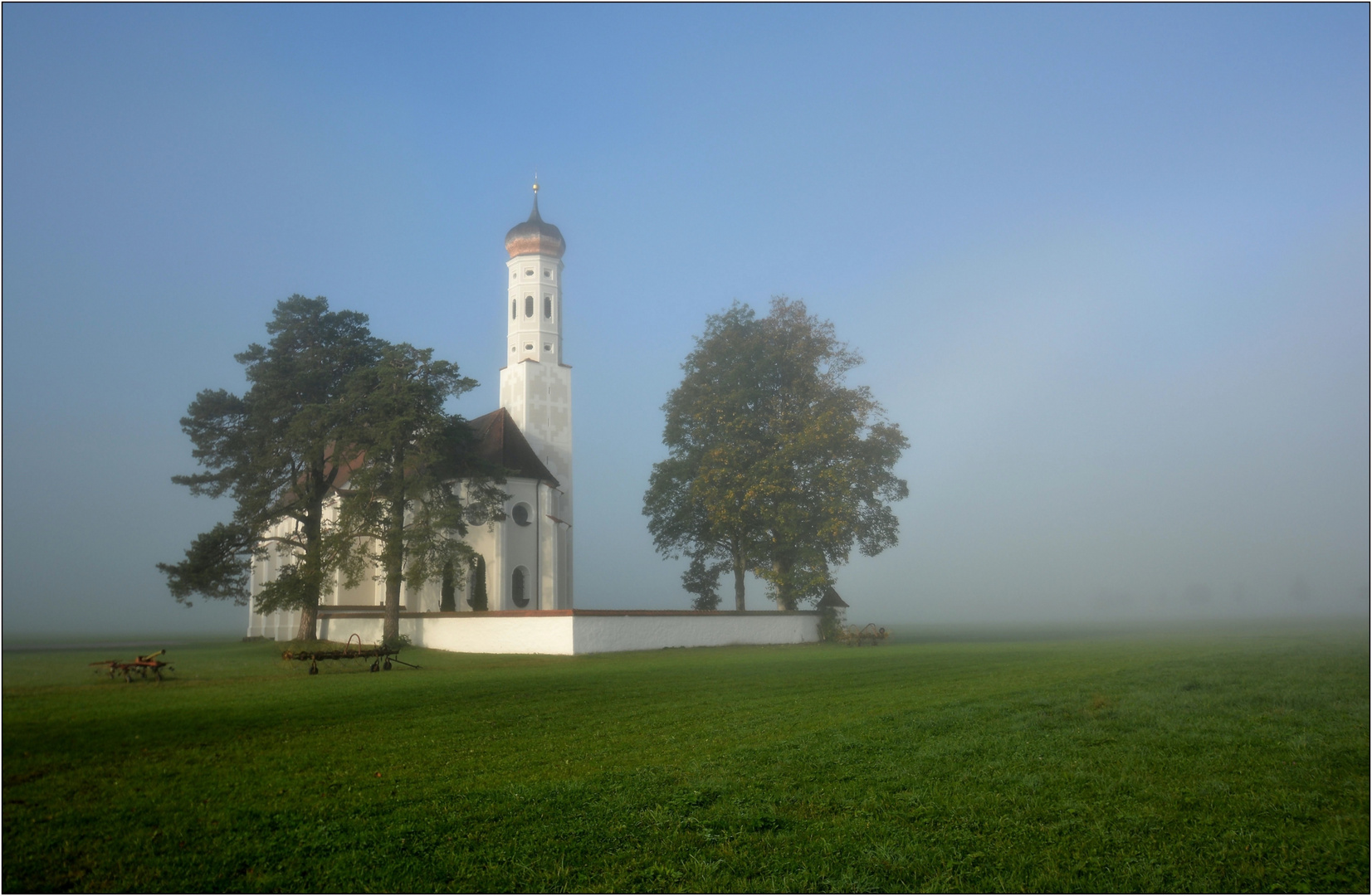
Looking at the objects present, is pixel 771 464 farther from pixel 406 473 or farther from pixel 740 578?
pixel 406 473

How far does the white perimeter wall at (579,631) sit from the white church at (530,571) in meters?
0.04

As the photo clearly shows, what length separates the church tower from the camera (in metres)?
43.6

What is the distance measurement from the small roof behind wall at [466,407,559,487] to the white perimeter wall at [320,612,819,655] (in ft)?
31.2

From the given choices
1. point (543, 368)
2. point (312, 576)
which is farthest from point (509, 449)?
point (312, 576)

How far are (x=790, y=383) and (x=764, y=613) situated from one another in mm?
9893

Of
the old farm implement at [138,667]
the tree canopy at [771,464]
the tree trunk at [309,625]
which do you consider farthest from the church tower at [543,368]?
the old farm implement at [138,667]

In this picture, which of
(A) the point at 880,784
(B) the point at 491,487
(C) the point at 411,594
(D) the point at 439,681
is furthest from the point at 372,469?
(A) the point at 880,784

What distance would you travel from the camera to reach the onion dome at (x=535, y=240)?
161 ft

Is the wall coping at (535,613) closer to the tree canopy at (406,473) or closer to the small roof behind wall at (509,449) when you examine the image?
the tree canopy at (406,473)

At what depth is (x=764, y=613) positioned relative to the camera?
3250 centimetres

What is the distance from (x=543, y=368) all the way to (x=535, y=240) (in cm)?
795

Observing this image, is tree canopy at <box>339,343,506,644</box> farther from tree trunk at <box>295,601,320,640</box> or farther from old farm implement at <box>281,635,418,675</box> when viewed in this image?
old farm implement at <box>281,635,418,675</box>

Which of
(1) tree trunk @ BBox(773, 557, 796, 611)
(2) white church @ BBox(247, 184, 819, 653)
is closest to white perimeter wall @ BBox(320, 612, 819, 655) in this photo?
(2) white church @ BBox(247, 184, 819, 653)

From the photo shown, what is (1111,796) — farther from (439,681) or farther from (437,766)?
(439,681)
